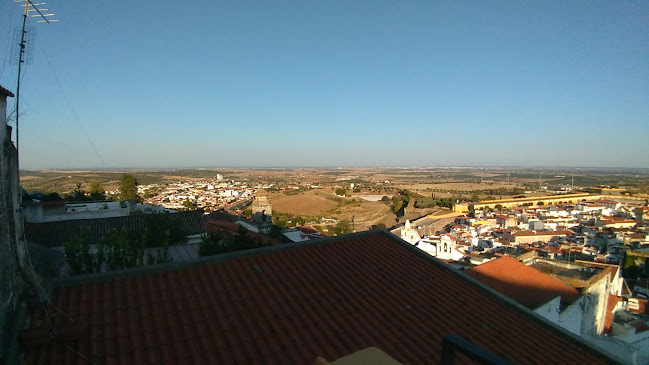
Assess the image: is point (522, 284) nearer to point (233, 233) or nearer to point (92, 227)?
point (233, 233)

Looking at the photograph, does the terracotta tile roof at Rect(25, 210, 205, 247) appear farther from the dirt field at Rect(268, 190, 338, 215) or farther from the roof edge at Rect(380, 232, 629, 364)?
the dirt field at Rect(268, 190, 338, 215)

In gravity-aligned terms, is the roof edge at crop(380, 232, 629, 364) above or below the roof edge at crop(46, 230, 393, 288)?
below

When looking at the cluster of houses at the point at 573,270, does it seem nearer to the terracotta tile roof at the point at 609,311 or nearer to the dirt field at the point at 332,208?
the terracotta tile roof at the point at 609,311

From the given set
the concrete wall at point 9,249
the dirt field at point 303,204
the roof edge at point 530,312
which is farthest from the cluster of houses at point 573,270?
the dirt field at point 303,204

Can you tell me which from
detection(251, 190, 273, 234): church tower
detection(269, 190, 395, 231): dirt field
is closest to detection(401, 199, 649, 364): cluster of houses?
detection(251, 190, 273, 234): church tower

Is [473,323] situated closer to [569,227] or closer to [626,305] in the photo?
[626,305]

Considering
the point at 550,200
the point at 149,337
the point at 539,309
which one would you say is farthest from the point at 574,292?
the point at 550,200
